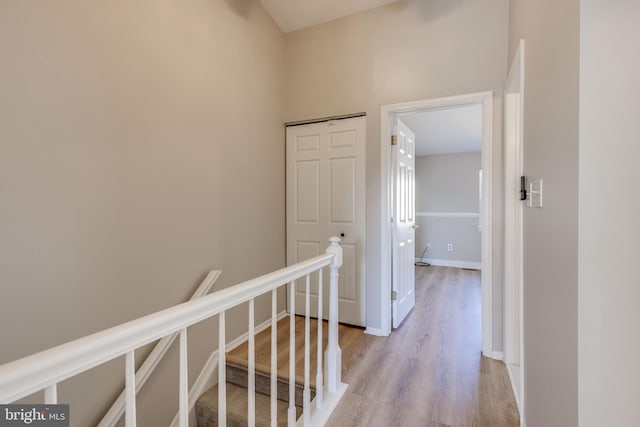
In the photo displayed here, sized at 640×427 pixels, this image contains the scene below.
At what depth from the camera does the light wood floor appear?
1588mm

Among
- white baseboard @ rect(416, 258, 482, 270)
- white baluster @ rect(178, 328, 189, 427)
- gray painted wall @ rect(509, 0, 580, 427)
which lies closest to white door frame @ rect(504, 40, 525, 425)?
gray painted wall @ rect(509, 0, 580, 427)

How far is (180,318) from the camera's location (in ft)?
2.51

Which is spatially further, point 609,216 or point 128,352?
point 609,216

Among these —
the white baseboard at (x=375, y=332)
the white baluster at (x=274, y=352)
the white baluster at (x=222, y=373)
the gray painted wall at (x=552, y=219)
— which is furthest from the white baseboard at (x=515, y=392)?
the white baluster at (x=222, y=373)

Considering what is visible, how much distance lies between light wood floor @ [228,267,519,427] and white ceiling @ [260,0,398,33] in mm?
2987

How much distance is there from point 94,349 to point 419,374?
2.00 m

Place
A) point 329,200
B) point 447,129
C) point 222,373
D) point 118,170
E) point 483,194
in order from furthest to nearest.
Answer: point 447,129 < point 329,200 < point 483,194 < point 118,170 < point 222,373

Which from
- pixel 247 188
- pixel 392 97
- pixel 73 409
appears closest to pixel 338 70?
pixel 392 97

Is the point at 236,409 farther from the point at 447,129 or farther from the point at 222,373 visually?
the point at 447,129

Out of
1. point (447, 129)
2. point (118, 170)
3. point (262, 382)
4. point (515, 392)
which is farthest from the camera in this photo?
point (447, 129)

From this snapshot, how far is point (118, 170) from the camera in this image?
5.07ft

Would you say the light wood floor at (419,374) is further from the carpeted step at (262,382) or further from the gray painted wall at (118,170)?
the gray painted wall at (118,170)

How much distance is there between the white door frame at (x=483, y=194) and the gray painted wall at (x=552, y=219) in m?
0.74

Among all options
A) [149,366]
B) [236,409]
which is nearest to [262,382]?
[236,409]
